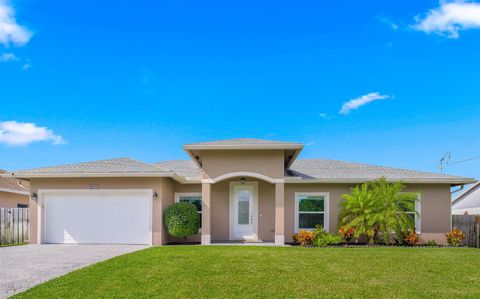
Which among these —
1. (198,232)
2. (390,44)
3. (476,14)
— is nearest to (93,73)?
(198,232)

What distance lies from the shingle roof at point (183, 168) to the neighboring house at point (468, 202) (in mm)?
19099

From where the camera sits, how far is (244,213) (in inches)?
664

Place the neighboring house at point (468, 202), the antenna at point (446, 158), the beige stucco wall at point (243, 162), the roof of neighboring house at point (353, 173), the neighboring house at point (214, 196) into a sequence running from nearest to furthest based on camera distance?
the neighboring house at point (214, 196), the beige stucco wall at point (243, 162), the roof of neighboring house at point (353, 173), the neighboring house at point (468, 202), the antenna at point (446, 158)

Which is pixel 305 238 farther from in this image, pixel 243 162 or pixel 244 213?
pixel 243 162

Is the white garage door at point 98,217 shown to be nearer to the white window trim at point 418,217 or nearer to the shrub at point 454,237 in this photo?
the white window trim at point 418,217

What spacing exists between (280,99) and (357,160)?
5027 millimetres

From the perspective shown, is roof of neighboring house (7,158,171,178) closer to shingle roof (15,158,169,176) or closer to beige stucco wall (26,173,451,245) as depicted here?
shingle roof (15,158,169,176)

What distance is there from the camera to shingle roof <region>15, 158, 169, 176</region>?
1484 cm

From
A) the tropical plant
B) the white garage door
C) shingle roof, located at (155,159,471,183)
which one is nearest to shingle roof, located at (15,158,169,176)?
the white garage door

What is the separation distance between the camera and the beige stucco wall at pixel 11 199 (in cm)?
2119

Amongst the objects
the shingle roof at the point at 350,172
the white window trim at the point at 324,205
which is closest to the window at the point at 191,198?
the shingle roof at the point at 350,172

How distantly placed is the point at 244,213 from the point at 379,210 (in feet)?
17.7

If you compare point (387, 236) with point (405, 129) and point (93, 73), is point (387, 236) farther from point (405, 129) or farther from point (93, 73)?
point (93, 73)

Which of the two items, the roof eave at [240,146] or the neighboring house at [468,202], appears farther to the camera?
the neighboring house at [468,202]
